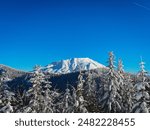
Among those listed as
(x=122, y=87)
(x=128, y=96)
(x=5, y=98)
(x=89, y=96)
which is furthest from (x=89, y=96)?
(x=5, y=98)

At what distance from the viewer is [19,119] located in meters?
10.2

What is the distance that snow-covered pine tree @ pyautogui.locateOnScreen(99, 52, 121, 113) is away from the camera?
48.8 m

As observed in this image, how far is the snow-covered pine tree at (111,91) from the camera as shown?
1921 inches

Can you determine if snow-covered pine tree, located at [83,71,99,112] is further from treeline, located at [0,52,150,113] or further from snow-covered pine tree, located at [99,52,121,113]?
snow-covered pine tree, located at [99,52,121,113]

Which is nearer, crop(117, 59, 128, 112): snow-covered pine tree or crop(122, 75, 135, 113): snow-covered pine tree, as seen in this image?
crop(117, 59, 128, 112): snow-covered pine tree

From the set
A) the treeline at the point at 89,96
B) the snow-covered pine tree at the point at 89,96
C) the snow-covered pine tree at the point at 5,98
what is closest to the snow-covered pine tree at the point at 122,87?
the treeline at the point at 89,96

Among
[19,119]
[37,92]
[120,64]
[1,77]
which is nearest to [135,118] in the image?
[19,119]

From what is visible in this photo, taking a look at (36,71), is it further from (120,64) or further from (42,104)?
(120,64)

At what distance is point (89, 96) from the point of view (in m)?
57.1

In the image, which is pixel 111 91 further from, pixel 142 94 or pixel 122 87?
pixel 142 94

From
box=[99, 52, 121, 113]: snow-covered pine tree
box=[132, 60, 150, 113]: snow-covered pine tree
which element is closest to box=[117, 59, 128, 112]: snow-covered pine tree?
box=[99, 52, 121, 113]: snow-covered pine tree

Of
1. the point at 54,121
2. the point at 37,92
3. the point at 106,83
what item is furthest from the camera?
the point at 106,83

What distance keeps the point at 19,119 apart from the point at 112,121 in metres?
2.83

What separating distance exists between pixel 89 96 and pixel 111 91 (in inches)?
333
